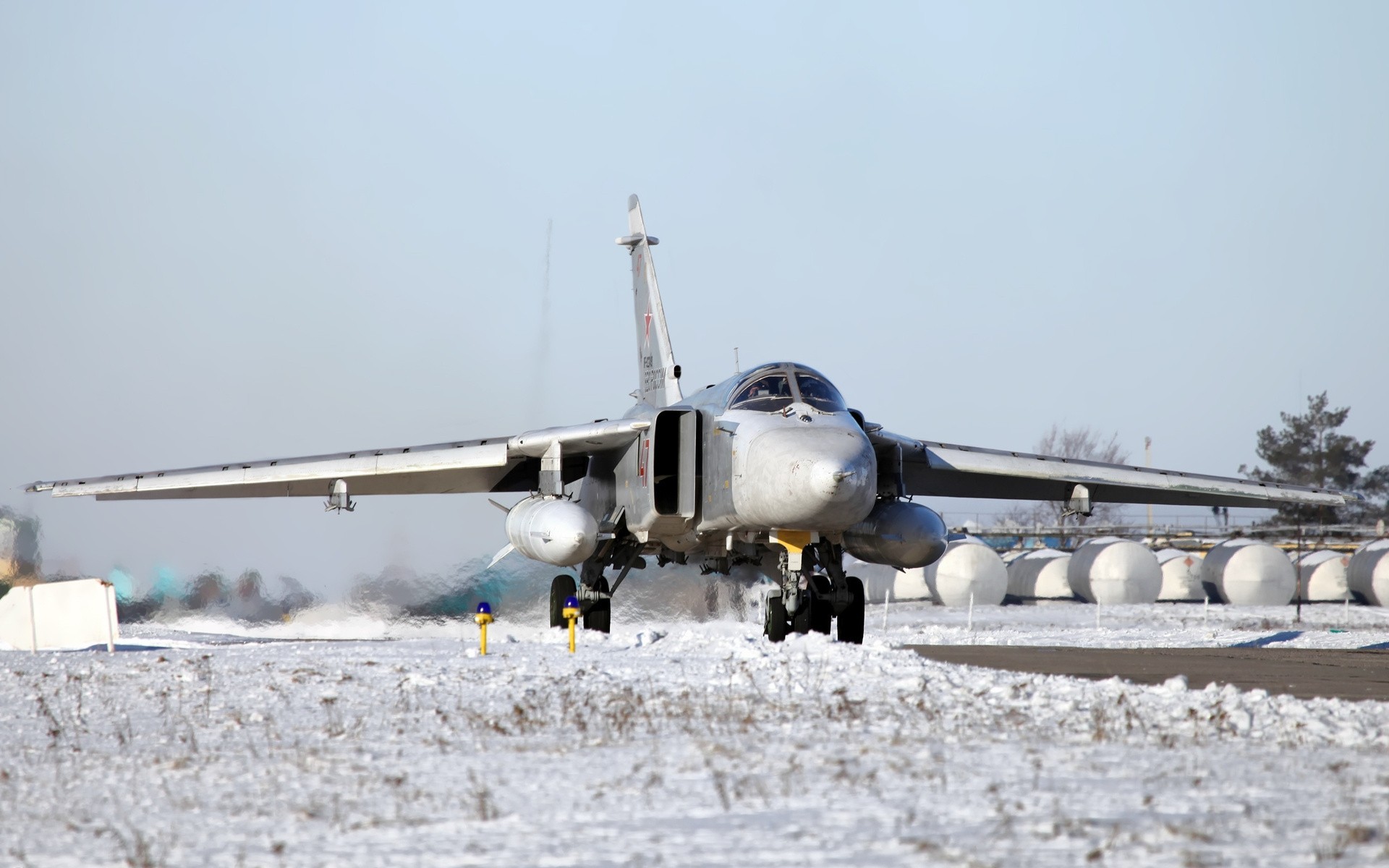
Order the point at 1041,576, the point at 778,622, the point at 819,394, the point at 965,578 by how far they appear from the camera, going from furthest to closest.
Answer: the point at 1041,576
the point at 965,578
the point at 819,394
the point at 778,622

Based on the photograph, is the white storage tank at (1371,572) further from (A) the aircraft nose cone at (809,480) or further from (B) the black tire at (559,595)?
(A) the aircraft nose cone at (809,480)

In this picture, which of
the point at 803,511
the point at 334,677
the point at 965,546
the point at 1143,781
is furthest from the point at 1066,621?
the point at 1143,781

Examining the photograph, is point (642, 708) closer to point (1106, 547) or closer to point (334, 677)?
point (334, 677)

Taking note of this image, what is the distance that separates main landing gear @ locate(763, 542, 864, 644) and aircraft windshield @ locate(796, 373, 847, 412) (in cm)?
163

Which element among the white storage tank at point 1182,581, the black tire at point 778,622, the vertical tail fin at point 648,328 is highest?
the vertical tail fin at point 648,328

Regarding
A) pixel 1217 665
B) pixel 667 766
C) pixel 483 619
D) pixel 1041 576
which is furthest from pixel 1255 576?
pixel 667 766

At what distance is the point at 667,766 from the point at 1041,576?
3757 cm

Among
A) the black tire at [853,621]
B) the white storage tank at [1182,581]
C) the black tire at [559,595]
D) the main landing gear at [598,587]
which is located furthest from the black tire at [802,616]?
the white storage tank at [1182,581]

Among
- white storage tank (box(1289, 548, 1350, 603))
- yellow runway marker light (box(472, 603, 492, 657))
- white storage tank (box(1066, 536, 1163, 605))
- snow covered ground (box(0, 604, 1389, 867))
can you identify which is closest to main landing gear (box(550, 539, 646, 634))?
yellow runway marker light (box(472, 603, 492, 657))

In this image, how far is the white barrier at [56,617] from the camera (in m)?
15.0

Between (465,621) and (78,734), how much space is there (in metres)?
13.1

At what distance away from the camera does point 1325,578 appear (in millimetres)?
41469

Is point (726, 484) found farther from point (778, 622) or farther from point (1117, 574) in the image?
point (1117, 574)

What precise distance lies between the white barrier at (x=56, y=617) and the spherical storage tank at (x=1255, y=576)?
33654 mm
